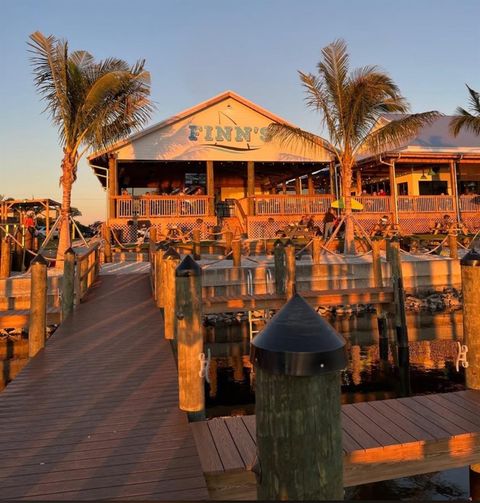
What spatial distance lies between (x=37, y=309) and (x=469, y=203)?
959 inches

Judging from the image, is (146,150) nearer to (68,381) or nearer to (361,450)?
(68,381)

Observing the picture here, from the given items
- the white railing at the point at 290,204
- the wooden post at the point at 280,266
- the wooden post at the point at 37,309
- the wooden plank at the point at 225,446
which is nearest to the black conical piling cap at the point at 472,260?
the wooden plank at the point at 225,446

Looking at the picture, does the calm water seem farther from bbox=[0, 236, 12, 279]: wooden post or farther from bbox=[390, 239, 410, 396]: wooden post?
bbox=[0, 236, 12, 279]: wooden post

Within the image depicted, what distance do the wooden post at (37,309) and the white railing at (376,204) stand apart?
19.1 metres

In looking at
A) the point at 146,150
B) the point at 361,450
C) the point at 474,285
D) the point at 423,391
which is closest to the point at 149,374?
the point at 361,450

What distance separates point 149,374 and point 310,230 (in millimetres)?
15377

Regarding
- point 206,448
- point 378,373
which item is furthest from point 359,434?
point 378,373

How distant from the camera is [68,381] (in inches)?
214

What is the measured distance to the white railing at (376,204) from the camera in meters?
23.4

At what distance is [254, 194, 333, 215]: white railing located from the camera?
74.6 feet

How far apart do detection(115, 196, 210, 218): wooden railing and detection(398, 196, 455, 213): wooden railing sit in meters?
11.1

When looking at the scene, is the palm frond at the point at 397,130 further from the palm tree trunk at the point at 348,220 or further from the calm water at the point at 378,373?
the calm water at the point at 378,373

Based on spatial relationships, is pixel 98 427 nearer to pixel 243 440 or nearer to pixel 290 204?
pixel 243 440

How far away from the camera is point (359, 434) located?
389 centimetres
